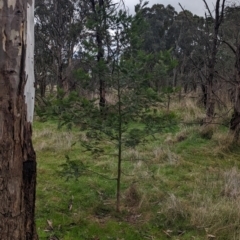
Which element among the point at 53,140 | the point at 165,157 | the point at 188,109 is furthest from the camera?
the point at 188,109

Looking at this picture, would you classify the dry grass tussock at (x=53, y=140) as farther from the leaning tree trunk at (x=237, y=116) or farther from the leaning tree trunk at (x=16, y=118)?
the leaning tree trunk at (x=16, y=118)

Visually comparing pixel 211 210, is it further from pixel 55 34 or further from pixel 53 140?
pixel 55 34

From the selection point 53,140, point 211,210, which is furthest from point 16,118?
point 53,140

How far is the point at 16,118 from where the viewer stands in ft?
7.32

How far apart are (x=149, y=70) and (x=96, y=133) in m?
0.94

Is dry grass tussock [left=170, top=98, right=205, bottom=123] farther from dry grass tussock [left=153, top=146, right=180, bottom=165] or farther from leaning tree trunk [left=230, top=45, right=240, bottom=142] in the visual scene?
dry grass tussock [left=153, top=146, right=180, bottom=165]

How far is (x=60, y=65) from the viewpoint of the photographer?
630 inches

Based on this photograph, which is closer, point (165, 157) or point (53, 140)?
point (165, 157)

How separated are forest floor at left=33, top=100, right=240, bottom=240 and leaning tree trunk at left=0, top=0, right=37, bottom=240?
1.19 m

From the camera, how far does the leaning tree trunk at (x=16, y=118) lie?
2.16 metres

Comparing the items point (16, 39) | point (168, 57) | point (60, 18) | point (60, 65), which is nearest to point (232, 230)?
point (168, 57)

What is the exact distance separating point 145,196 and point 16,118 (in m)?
2.51

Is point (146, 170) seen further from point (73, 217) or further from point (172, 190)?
point (73, 217)

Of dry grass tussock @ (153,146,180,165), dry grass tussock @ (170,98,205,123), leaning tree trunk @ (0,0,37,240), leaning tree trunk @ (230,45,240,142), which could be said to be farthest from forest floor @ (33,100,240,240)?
dry grass tussock @ (170,98,205,123)
